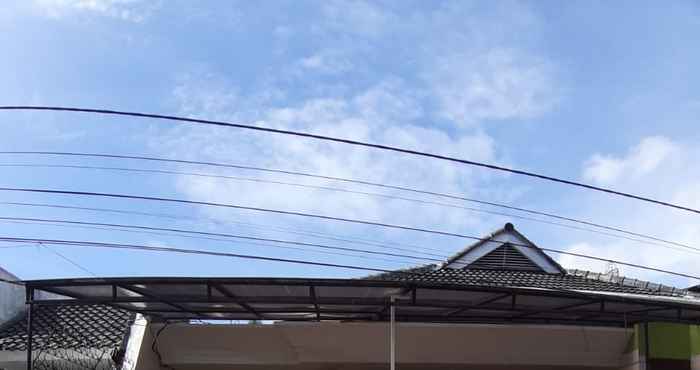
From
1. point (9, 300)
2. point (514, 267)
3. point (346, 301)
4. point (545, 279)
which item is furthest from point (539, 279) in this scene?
point (9, 300)

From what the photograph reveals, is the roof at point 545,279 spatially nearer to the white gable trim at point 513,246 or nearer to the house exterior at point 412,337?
the white gable trim at point 513,246

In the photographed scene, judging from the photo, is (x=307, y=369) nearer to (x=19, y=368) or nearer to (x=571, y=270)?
(x=19, y=368)

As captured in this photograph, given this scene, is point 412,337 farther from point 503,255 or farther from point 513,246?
point 513,246

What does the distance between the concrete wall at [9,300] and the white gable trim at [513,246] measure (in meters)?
7.87

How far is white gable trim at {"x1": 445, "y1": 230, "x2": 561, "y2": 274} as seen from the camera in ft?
49.4

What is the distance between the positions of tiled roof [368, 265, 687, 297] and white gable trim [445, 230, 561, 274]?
234 millimetres

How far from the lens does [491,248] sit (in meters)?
15.3

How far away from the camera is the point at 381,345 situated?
10992 mm

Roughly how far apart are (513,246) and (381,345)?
5.18 m

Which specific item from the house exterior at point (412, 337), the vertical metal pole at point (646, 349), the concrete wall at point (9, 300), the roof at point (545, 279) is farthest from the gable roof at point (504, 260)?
the concrete wall at point (9, 300)

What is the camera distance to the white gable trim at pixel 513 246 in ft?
49.4

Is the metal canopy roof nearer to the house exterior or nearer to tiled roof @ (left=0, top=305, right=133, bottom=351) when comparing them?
the house exterior

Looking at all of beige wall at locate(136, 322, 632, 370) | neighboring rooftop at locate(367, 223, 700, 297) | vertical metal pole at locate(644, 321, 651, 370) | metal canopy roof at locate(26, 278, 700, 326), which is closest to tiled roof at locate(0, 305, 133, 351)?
beige wall at locate(136, 322, 632, 370)

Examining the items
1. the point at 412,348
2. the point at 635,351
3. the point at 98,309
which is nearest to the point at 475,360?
the point at 412,348
